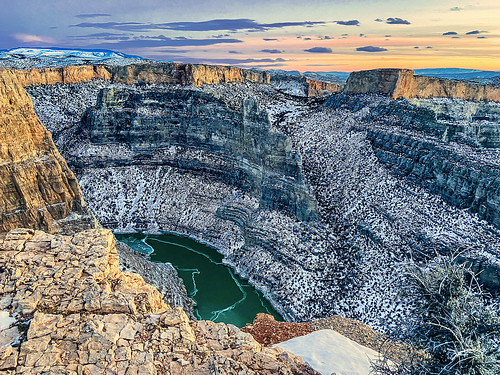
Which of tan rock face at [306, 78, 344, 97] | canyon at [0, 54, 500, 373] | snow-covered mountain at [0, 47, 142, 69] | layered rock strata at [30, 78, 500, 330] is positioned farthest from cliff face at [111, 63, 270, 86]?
snow-covered mountain at [0, 47, 142, 69]

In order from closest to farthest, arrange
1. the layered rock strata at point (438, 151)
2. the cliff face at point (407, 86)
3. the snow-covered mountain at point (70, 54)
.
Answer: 1. the layered rock strata at point (438, 151)
2. the cliff face at point (407, 86)
3. the snow-covered mountain at point (70, 54)

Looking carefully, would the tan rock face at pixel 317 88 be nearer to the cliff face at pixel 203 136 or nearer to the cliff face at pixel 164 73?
the cliff face at pixel 164 73

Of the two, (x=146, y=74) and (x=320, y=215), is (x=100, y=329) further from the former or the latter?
(x=146, y=74)

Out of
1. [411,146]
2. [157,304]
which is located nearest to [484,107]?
[411,146]

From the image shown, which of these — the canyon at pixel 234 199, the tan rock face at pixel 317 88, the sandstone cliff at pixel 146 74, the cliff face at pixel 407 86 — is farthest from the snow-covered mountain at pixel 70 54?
the cliff face at pixel 407 86

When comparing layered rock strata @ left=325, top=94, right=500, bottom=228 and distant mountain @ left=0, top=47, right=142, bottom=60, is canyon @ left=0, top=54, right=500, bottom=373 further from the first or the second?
distant mountain @ left=0, top=47, right=142, bottom=60

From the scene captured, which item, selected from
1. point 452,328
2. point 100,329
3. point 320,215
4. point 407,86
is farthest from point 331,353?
point 407,86
